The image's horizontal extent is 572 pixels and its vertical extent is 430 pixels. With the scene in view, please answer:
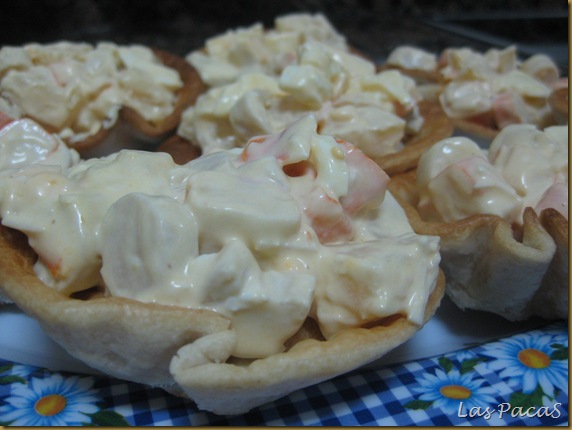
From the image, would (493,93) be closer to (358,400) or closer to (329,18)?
(358,400)

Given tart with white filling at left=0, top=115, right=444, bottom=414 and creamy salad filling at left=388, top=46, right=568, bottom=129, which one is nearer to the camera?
tart with white filling at left=0, top=115, right=444, bottom=414

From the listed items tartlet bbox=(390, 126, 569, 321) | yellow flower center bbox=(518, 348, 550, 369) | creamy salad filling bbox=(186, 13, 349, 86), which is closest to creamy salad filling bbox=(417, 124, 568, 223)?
tartlet bbox=(390, 126, 569, 321)

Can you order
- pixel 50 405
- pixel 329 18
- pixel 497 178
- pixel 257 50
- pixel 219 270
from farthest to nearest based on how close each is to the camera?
pixel 329 18 → pixel 257 50 → pixel 497 178 → pixel 50 405 → pixel 219 270

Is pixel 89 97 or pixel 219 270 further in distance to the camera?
pixel 89 97

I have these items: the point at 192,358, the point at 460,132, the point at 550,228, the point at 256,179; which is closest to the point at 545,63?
the point at 460,132

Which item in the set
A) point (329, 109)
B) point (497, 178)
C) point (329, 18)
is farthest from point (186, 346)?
point (329, 18)

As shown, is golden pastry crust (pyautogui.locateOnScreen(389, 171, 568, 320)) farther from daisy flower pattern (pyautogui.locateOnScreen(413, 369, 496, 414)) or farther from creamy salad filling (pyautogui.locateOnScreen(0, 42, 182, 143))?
creamy salad filling (pyautogui.locateOnScreen(0, 42, 182, 143))
